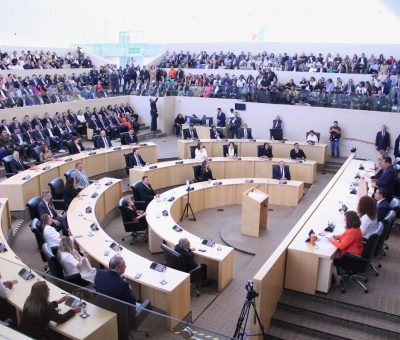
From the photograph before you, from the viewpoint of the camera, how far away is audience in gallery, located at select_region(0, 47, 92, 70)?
21969mm

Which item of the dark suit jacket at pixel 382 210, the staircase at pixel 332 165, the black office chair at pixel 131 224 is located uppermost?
the dark suit jacket at pixel 382 210

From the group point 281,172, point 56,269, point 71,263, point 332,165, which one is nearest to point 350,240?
point 71,263

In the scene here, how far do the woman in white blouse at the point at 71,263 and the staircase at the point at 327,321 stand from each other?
9.98 ft

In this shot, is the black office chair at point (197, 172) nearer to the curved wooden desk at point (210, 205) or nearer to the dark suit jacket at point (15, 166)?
the curved wooden desk at point (210, 205)

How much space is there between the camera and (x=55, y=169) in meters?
12.9

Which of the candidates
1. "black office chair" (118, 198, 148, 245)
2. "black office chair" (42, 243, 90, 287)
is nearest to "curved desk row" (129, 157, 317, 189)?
"black office chair" (118, 198, 148, 245)

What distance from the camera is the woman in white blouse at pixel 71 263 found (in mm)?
7035

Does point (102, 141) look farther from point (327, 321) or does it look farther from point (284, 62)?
point (284, 62)

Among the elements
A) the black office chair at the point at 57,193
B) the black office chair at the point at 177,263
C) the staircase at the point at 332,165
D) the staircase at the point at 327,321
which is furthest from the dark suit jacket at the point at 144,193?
the staircase at the point at 332,165

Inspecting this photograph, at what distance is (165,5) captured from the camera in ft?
104

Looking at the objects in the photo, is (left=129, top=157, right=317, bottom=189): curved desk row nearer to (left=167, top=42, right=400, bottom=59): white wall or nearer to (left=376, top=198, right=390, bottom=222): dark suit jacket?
(left=376, top=198, right=390, bottom=222): dark suit jacket

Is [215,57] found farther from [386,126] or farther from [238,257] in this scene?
[238,257]

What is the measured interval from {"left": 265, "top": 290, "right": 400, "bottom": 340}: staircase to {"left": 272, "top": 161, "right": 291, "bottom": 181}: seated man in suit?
7624 millimetres

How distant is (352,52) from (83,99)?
14755 millimetres
